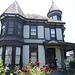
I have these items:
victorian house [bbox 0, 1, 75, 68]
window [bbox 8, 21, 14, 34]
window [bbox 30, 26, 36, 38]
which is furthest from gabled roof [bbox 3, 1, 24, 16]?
window [bbox 30, 26, 36, 38]

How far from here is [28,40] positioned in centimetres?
1428

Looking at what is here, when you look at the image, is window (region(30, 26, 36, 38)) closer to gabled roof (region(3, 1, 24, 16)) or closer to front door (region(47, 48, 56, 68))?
gabled roof (region(3, 1, 24, 16))

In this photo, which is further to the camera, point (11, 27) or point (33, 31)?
point (33, 31)

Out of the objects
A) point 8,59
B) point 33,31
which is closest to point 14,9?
point 33,31

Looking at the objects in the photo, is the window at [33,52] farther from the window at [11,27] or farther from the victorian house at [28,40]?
the window at [11,27]

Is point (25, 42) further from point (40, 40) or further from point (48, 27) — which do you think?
point (48, 27)

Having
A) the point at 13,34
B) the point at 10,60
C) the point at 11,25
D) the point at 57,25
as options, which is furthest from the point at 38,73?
the point at 57,25

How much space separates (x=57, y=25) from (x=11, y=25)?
7.50m

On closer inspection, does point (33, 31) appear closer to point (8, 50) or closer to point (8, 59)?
point (8, 50)

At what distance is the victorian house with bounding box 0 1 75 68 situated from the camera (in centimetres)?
1236

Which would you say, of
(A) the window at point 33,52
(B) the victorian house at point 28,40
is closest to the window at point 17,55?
(B) the victorian house at point 28,40

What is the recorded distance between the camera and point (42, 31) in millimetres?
14844

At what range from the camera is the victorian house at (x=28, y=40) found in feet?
40.5

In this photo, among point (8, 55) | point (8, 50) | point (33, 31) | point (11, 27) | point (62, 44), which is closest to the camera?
point (8, 55)
